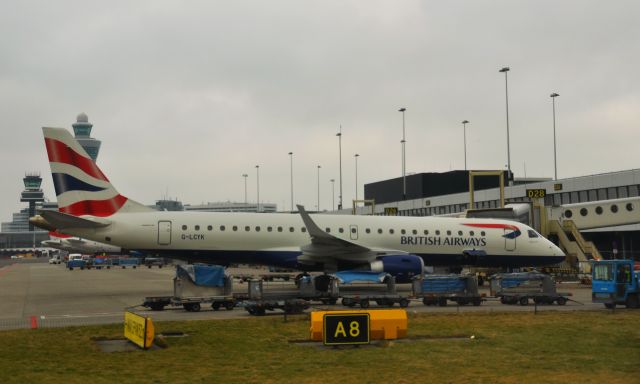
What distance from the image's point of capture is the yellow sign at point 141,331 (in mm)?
17078

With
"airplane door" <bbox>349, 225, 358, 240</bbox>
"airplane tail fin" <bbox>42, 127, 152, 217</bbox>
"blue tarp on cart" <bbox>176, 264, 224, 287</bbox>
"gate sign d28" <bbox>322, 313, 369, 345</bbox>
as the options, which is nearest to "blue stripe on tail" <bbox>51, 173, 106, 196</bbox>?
"airplane tail fin" <bbox>42, 127, 152, 217</bbox>

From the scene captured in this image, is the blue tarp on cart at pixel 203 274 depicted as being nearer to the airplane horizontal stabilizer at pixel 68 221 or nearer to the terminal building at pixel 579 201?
the airplane horizontal stabilizer at pixel 68 221

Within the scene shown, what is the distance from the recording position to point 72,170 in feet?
115

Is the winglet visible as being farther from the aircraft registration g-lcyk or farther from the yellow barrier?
the yellow barrier

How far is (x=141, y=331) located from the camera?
17.3 meters

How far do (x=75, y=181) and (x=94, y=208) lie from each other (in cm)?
172

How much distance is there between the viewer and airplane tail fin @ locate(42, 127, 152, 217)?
34.5m

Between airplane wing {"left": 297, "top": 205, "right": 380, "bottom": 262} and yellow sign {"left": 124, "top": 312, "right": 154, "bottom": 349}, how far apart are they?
1677cm

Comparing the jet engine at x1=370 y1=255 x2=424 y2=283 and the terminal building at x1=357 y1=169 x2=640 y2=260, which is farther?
the terminal building at x1=357 y1=169 x2=640 y2=260

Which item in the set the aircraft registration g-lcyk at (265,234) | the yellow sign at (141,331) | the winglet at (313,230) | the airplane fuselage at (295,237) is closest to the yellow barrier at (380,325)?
the yellow sign at (141,331)

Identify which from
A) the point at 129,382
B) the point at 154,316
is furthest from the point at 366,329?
the point at 154,316

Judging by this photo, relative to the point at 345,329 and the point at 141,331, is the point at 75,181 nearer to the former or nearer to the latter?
the point at 141,331

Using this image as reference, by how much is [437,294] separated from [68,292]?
2228 cm

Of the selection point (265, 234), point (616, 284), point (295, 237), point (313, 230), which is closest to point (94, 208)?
point (265, 234)
